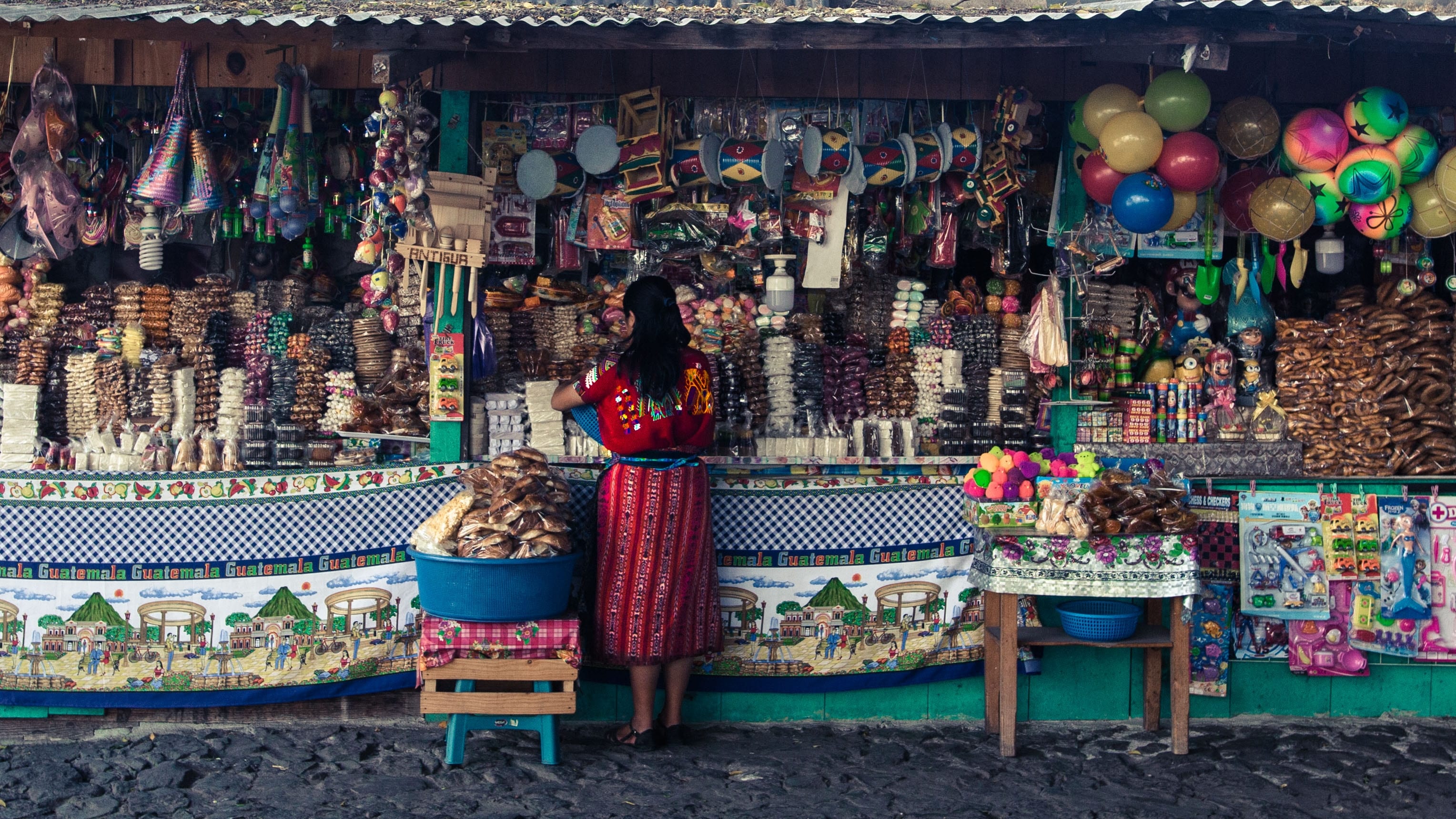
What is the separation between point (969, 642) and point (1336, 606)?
5.30 ft

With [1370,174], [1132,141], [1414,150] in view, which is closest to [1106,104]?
[1132,141]

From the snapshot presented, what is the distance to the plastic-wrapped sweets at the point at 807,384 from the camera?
6270 mm

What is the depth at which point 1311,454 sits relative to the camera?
606 centimetres

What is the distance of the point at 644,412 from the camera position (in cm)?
506

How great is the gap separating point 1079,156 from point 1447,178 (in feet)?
4.86

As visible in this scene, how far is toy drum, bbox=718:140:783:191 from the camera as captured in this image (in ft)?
18.4

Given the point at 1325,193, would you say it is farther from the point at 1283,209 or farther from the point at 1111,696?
the point at 1111,696

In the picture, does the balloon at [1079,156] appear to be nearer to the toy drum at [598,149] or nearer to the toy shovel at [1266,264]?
the toy shovel at [1266,264]

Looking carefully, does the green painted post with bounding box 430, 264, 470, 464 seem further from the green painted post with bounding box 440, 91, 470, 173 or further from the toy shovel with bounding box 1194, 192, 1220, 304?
the toy shovel with bounding box 1194, 192, 1220, 304

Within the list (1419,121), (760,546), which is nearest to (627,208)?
(760,546)

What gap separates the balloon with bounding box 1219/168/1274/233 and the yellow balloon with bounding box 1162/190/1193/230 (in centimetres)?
31

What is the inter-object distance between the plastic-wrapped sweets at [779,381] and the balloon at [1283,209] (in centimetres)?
215

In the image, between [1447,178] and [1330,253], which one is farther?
[1330,253]

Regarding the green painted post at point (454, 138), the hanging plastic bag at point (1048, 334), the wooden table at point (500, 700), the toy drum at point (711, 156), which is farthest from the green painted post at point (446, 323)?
the hanging plastic bag at point (1048, 334)
